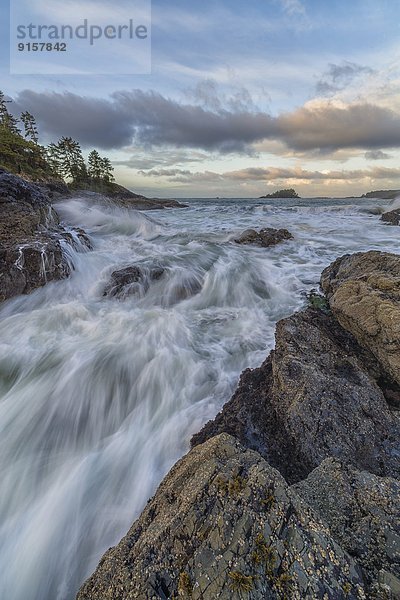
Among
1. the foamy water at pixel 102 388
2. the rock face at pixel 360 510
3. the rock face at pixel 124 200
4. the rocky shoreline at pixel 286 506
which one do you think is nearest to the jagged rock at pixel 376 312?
the rocky shoreline at pixel 286 506

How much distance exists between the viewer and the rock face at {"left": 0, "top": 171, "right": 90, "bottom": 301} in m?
10.2

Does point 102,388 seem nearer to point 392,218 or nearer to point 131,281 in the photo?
point 131,281

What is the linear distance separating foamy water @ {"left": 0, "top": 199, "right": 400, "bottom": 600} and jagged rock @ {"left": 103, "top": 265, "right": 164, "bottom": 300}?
0.31 meters

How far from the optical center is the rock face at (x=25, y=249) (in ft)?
33.6

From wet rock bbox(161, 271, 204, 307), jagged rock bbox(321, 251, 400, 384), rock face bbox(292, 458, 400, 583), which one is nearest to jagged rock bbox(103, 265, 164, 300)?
wet rock bbox(161, 271, 204, 307)

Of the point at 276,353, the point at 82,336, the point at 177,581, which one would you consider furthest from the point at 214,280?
the point at 177,581

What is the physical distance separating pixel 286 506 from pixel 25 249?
36.5 feet

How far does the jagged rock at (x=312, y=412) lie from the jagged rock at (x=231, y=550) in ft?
5.24

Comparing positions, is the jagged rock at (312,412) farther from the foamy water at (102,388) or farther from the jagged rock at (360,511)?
the foamy water at (102,388)

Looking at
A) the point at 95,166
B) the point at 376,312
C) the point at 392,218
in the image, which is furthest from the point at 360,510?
the point at 95,166

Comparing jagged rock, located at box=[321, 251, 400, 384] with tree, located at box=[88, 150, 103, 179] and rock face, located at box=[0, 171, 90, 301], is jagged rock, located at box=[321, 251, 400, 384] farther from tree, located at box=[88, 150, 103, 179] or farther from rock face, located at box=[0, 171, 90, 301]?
tree, located at box=[88, 150, 103, 179]

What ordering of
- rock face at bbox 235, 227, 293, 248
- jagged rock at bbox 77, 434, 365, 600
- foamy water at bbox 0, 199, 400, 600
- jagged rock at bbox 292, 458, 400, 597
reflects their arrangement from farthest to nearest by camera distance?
rock face at bbox 235, 227, 293, 248
foamy water at bbox 0, 199, 400, 600
jagged rock at bbox 292, 458, 400, 597
jagged rock at bbox 77, 434, 365, 600

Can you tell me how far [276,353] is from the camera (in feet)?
17.6

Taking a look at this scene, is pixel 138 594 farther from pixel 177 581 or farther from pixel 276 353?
pixel 276 353
